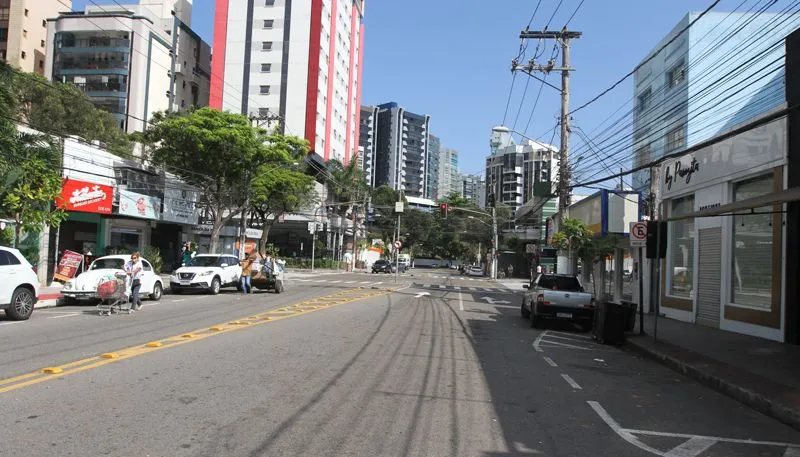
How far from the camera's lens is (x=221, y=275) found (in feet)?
82.6

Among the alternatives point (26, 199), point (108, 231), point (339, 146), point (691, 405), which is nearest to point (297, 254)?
point (339, 146)

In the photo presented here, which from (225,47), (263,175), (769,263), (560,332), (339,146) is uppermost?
(225,47)

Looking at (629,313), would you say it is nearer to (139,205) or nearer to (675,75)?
(675,75)

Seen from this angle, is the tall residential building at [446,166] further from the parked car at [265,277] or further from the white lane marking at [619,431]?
the white lane marking at [619,431]

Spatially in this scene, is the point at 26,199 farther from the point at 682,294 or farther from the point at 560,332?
the point at 682,294

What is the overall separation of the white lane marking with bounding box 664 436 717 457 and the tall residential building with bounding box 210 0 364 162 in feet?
205

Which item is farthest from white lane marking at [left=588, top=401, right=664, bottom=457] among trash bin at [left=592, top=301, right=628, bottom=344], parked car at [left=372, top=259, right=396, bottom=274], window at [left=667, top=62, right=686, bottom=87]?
parked car at [left=372, top=259, right=396, bottom=274]

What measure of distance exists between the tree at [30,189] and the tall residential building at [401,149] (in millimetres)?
133477

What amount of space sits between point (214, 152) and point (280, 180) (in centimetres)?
763

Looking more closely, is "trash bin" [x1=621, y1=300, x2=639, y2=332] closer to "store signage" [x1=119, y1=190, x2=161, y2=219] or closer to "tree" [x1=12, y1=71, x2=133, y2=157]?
"store signage" [x1=119, y1=190, x2=161, y2=219]

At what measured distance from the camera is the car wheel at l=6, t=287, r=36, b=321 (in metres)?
13.9

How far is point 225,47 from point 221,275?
53079 mm

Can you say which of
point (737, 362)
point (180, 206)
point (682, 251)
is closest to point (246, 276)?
point (180, 206)

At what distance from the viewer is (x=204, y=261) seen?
2588 centimetres
